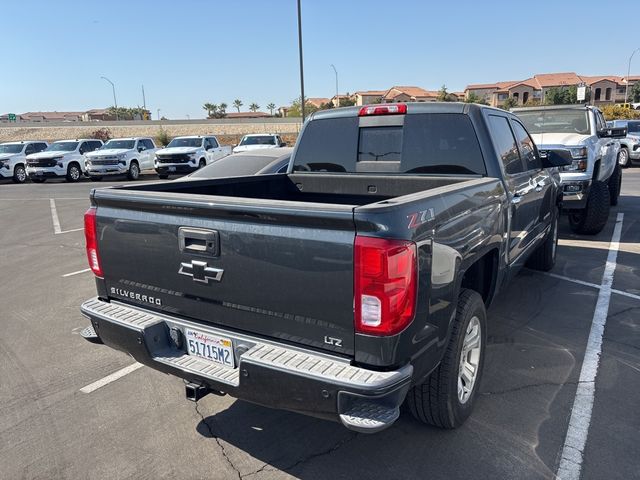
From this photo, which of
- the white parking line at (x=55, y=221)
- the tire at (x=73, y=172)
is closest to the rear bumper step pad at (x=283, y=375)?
the white parking line at (x=55, y=221)

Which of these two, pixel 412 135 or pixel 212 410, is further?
pixel 412 135

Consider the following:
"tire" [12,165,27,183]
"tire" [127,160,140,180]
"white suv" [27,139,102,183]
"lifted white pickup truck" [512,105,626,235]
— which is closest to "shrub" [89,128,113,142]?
"tire" [12,165,27,183]

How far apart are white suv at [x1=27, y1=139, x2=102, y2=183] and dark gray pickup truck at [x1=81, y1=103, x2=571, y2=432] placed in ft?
68.7

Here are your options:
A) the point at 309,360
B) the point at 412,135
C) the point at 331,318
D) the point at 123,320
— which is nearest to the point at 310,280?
the point at 331,318

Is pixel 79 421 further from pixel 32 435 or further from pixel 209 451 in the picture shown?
pixel 209 451

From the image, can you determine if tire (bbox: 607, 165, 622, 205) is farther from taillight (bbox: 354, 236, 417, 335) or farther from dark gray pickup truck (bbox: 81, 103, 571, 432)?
taillight (bbox: 354, 236, 417, 335)

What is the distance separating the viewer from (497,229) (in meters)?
3.66

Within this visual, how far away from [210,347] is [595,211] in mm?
7583

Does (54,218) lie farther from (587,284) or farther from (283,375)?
(283,375)

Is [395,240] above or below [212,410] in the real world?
above

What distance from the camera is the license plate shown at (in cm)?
276

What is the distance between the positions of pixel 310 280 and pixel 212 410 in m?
1.68

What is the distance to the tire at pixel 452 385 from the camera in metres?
2.92

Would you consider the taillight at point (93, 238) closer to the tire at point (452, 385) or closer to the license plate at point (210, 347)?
the license plate at point (210, 347)
